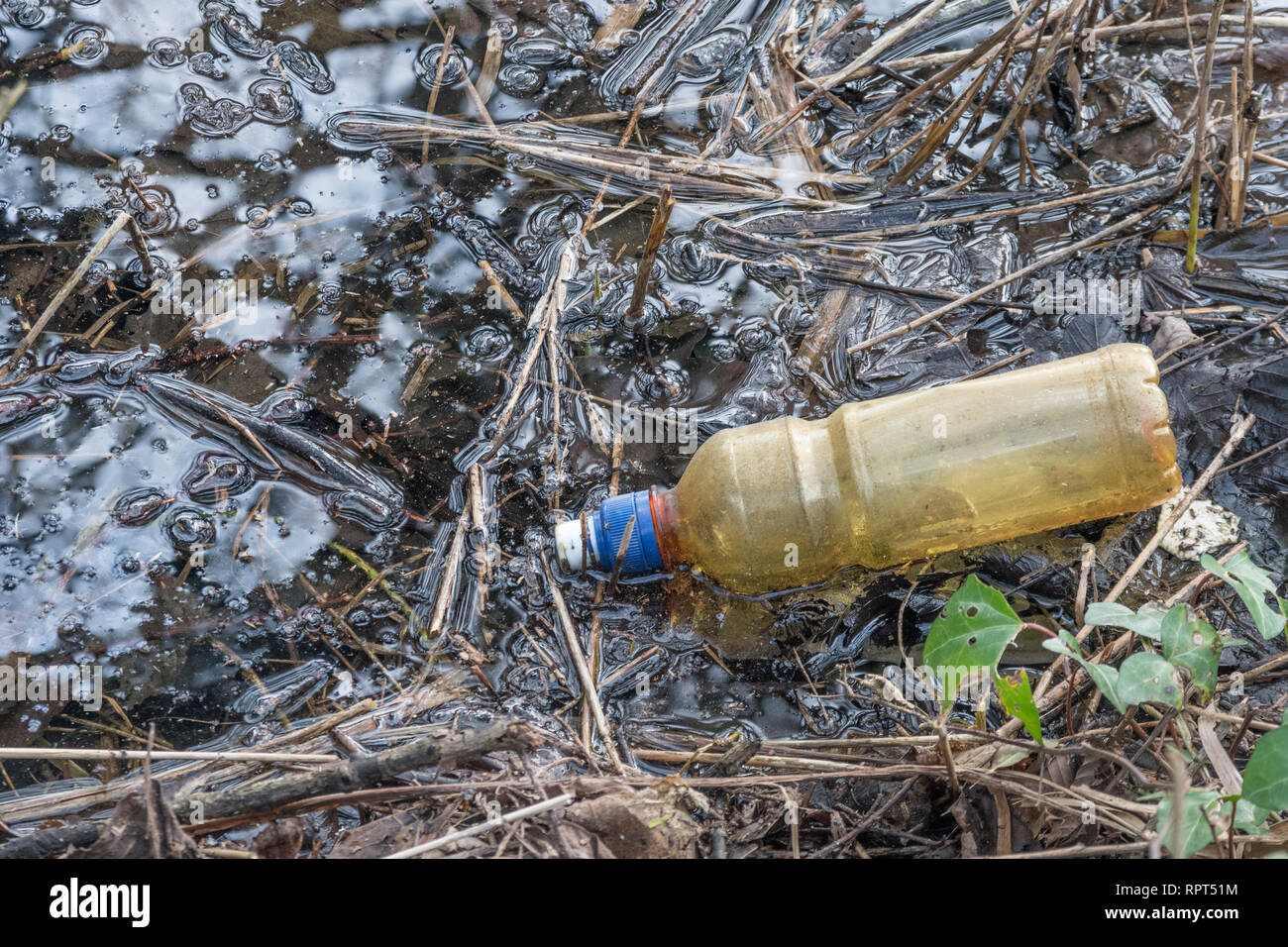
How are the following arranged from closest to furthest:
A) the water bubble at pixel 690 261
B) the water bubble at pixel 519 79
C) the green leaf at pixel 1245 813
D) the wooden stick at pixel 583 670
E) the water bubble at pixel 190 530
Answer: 1. the green leaf at pixel 1245 813
2. the wooden stick at pixel 583 670
3. the water bubble at pixel 190 530
4. the water bubble at pixel 690 261
5. the water bubble at pixel 519 79

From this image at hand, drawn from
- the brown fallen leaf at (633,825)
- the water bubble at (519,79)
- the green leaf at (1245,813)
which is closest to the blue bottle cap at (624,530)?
the brown fallen leaf at (633,825)

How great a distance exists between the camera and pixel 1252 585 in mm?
1782

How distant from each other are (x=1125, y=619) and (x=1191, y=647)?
112 mm

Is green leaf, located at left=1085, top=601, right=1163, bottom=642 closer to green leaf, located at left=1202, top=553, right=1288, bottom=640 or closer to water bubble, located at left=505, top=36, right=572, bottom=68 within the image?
green leaf, located at left=1202, top=553, right=1288, bottom=640

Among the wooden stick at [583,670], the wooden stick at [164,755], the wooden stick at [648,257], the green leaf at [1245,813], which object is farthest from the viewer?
the wooden stick at [648,257]

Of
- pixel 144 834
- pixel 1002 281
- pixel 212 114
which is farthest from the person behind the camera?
pixel 212 114

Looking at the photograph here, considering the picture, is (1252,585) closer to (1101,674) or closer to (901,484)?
(1101,674)

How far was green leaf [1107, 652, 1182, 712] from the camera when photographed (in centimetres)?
165

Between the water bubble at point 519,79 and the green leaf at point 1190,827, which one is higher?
the water bubble at point 519,79

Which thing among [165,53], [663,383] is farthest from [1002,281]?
[165,53]

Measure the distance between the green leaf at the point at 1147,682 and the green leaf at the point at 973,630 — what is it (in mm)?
190

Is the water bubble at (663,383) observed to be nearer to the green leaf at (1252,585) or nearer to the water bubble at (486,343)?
the water bubble at (486,343)

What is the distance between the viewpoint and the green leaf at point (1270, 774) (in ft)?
5.07
